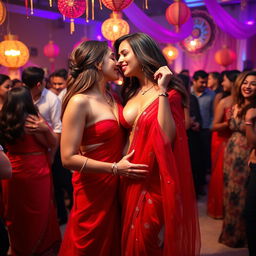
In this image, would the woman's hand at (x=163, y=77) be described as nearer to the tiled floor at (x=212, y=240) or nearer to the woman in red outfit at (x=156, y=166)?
the woman in red outfit at (x=156, y=166)

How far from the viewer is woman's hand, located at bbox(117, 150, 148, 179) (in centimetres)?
156

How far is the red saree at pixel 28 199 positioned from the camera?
2434mm

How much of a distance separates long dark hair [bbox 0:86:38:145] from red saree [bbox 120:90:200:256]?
3.34 feet

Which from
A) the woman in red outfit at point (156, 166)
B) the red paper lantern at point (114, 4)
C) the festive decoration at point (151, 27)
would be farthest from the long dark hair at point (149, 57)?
the festive decoration at point (151, 27)

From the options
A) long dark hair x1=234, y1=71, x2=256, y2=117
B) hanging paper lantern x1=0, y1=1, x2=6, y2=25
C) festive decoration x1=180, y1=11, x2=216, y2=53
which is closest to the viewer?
hanging paper lantern x1=0, y1=1, x2=6, y2=25

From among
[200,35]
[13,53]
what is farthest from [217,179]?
[200,35]

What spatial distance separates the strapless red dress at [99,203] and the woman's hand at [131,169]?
0.10 metres

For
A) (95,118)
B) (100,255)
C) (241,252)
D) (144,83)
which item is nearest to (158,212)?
(100,255)

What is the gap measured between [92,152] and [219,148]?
2.04 meters

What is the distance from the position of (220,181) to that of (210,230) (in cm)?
51

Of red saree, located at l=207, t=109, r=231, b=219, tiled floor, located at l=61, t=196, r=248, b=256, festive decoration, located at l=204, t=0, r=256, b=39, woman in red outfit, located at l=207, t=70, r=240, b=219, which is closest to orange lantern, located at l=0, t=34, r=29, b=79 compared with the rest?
tiled floor, located at l=61, t=196, r=248, b=256

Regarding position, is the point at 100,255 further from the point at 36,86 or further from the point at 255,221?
the point at 36,86

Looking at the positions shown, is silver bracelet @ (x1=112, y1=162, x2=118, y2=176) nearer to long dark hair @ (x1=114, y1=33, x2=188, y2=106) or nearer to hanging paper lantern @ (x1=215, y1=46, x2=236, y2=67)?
long dark hair @ (x1=114, y1=33, x2=188, y2=106)

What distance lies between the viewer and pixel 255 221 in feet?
7.63
